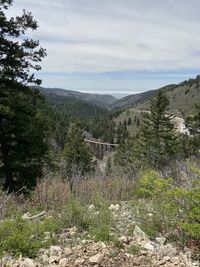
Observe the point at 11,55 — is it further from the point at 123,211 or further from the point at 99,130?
the point at 99,130

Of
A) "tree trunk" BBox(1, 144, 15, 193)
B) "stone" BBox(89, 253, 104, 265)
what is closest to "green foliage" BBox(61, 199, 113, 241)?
"stone" BBox(89, 253, 104, 265)

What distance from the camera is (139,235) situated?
525 cm

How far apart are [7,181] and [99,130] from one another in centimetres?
12576

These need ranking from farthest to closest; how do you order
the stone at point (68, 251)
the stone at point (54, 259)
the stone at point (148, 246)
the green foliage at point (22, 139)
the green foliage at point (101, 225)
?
the green foliage at point (22, 139), the green foliage at point (101, 225), the stone at point (148, 246), the stone at point (68, 251), the stone at point (54, 259)

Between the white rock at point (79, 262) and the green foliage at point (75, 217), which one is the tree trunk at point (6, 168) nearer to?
the green foliage at point (75, 217)

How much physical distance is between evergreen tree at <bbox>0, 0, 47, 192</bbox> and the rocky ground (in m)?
7.37

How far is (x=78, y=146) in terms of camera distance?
47875 mm

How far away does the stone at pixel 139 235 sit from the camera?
5129 mm

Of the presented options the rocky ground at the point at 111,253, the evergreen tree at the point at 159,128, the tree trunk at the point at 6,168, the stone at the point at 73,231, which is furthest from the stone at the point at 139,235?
the evergreen tree at the point at 159,128

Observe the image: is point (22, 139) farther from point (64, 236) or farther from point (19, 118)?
point (64, 236)

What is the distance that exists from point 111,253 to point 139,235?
728mm

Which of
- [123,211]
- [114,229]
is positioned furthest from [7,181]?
[114,229]

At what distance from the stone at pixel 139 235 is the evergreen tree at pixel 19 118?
7377 millimetres

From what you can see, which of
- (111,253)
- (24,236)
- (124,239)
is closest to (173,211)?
(124,239)
